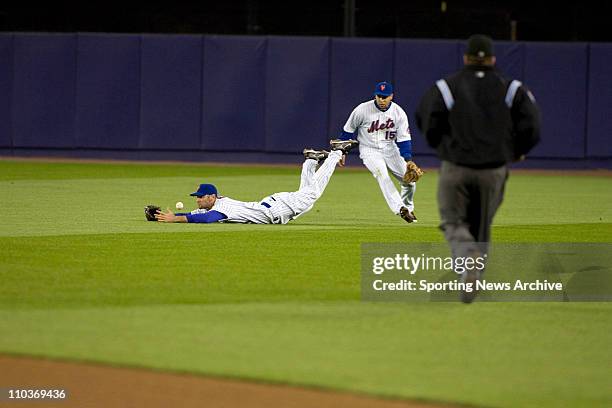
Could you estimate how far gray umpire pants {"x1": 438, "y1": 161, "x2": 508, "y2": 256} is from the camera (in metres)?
9.22

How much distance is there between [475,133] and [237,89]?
21.2 metres

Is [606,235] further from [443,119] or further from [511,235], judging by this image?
[443,119]

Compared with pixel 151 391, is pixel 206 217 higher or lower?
higher

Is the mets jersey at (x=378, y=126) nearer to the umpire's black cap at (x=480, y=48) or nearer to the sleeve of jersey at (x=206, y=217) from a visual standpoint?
the sleeve of jersey at (x=206, y=217)

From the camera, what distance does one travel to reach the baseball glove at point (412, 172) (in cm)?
1606

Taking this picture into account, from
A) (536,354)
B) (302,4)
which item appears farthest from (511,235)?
(302,4)

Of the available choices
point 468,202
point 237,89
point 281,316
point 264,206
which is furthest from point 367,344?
point 237,89

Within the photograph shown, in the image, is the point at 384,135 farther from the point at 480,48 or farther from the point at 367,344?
the point at 367,344

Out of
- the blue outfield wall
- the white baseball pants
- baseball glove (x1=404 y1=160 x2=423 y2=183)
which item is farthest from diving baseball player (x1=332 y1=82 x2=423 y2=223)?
the blue outfield wall

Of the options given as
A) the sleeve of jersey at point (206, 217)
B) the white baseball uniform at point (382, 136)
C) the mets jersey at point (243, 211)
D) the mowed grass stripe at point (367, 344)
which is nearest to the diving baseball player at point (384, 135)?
the white baseball uniform at point (382, 136)

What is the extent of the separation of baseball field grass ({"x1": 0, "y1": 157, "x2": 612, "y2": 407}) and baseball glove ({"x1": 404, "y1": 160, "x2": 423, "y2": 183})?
641mm

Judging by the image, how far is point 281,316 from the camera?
8984 mm

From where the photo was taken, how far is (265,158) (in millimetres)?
30422

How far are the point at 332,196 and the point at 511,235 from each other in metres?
6.85
